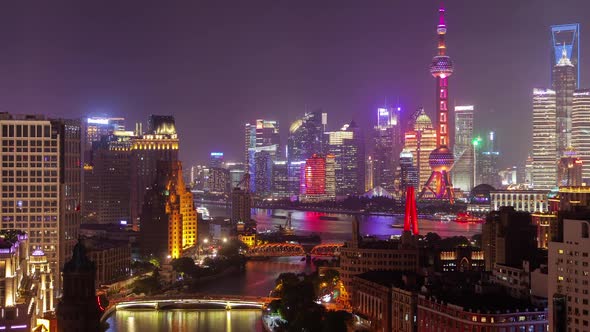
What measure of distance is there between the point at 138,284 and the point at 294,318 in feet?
35.3

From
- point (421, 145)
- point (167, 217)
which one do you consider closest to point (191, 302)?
point (167, 217)

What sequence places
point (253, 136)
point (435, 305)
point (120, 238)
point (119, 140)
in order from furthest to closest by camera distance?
point (253, 136) < point (119, 140) < point (120, 238) < point (435, 305)

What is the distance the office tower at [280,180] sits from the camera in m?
136

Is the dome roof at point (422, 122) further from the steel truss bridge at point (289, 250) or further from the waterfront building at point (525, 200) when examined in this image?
the steel truss bridge at point (289, 250)

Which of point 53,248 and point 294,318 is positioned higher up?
point 53,248

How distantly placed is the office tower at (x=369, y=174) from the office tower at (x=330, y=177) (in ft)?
17.2

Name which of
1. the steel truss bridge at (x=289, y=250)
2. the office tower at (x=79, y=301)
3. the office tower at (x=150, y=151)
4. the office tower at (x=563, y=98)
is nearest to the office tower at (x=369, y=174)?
the office tower at (x=563, y=98)

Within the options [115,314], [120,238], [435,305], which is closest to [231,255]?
[120,238]

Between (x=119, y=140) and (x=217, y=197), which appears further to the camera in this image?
(x=217, y=197)

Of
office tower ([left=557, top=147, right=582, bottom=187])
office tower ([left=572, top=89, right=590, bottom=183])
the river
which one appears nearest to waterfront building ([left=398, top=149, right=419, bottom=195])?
office tower ([left=572, top=89, right=590, bottom=183])

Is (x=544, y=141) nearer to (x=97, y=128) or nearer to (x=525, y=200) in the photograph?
(x=525, y=200)

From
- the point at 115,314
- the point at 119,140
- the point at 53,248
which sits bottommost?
the point at 115,314

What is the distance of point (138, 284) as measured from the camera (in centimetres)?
3634

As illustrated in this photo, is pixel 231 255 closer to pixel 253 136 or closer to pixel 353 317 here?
pixel 353 317
